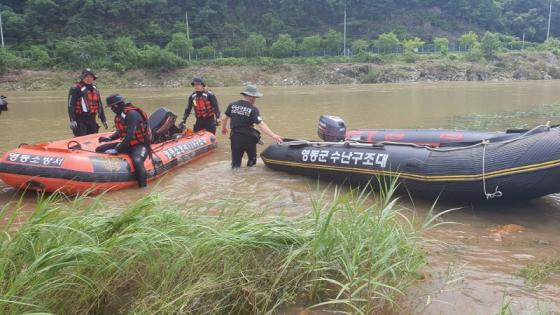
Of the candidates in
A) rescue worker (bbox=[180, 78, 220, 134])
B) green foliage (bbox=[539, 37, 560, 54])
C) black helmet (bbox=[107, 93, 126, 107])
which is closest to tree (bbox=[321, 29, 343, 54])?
green foliage (bbox=[539, 37, 560, 54])

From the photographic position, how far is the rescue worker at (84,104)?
6.74m

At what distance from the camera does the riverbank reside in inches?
1330

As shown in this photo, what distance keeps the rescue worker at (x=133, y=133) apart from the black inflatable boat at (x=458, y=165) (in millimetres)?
1970

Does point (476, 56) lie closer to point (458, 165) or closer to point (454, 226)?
point (458, 165)

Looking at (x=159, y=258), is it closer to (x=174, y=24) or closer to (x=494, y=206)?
(x=494, y=206)

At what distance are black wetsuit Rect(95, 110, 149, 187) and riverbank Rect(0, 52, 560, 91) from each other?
28314 millimetres

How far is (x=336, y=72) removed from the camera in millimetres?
37250

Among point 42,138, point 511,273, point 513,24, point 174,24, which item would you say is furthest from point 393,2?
point 511,273

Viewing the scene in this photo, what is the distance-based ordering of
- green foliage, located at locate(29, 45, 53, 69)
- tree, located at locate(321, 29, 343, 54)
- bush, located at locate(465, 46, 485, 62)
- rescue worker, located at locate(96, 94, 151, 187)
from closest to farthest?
1. rescue worker, located at locate(96, 94, 151, 187)
2. green foliage, located at locate(29, 45, 53, 69)
3. bush, located at locate(465, 46, 485, 62)
4. tree, located at locate(321, 29, 343, 54)

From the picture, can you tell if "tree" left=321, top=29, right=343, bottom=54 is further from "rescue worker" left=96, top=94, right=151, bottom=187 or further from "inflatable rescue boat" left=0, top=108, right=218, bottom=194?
"rescue worker" left=96, top=94, right=151, bottom=187

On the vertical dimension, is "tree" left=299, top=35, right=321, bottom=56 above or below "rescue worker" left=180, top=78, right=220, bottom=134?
above

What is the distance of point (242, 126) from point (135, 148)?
4.76 ft

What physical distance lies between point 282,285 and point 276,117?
35.9ft

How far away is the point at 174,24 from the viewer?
2025 inches
